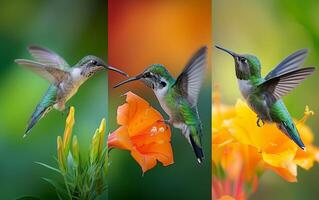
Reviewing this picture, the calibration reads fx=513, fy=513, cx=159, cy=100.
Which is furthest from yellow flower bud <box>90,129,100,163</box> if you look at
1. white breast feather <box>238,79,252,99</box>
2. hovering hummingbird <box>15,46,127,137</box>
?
white breast feather <box>238,79,252,99</box>

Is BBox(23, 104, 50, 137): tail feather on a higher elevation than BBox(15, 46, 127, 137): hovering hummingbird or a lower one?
lower

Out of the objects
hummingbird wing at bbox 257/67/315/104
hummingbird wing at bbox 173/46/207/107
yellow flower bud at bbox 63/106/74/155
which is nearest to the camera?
hummingbird wing at bbox 257/67/315/104

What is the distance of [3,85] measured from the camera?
8.78 ft

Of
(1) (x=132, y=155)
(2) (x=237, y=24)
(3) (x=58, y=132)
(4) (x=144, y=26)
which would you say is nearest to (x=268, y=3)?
(2) (x=237, y=24)

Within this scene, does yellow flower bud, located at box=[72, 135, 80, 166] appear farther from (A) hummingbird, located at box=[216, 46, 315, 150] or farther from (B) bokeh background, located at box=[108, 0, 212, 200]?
(A) hummingbird, located at box=[216, 46, 315, 150]

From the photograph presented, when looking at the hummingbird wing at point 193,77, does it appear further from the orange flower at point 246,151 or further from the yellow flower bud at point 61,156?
the yellow flower bud at point 61,156

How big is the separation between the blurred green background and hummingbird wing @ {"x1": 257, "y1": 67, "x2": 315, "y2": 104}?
3.00ft

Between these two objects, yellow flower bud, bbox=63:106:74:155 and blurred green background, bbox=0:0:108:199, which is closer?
blurred green background, bbox=0:0:108:199

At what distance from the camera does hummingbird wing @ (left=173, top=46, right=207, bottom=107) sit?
8.95ft

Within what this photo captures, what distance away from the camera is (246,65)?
2699mm

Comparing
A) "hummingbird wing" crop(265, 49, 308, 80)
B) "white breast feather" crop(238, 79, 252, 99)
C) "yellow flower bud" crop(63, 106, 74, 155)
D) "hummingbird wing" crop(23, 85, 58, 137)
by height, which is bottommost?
"yellow flower bud" crop(63, 106, 74, 155)

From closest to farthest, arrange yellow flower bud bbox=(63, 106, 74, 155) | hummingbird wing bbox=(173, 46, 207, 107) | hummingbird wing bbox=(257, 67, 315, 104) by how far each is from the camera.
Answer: hummingbird wing bbox=(257, 67, 315, 104) → hummingbird wing bbox=(173, 46, 207, 107) → yellow flower bud bbox=(63, 106, 74, 155)

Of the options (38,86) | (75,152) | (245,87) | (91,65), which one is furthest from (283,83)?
(38,86)

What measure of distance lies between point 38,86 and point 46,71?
0.30 ft
